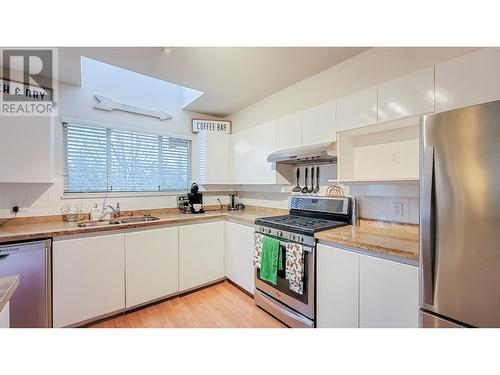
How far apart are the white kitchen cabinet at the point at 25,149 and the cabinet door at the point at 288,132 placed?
88.3 inches

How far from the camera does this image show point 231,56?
71.7 inches

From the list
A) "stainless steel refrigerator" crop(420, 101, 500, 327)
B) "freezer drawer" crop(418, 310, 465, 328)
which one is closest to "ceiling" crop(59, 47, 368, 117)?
"stainless steel refrigerator" crop(420, 101, 500, 327)

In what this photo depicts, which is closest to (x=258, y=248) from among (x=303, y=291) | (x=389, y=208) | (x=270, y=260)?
(x=270, y=260)

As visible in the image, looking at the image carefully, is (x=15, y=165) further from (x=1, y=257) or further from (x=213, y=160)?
(x=213, y=160)

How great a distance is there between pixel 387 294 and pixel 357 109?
137cm

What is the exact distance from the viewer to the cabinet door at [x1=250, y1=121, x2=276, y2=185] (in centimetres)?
255

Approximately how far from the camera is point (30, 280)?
1.62 meters

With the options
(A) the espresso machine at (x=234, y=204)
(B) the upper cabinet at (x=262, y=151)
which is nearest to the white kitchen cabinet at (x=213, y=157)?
(A) the espresso machine at (x=234, y=204)

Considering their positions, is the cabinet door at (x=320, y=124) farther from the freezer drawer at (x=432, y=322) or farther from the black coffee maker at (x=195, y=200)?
the black coffee maker at (x=195, y=200)

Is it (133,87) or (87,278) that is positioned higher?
(133,87)

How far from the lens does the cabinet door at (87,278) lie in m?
1.75

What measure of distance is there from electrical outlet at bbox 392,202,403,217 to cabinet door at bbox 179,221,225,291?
1.85 meters

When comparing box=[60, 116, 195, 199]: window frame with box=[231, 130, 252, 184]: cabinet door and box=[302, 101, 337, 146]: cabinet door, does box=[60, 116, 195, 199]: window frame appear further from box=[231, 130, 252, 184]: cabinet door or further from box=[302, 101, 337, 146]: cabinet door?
box=[302, 101, 337, 146]: cabinet door

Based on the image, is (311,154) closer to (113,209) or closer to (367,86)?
(367,86)
